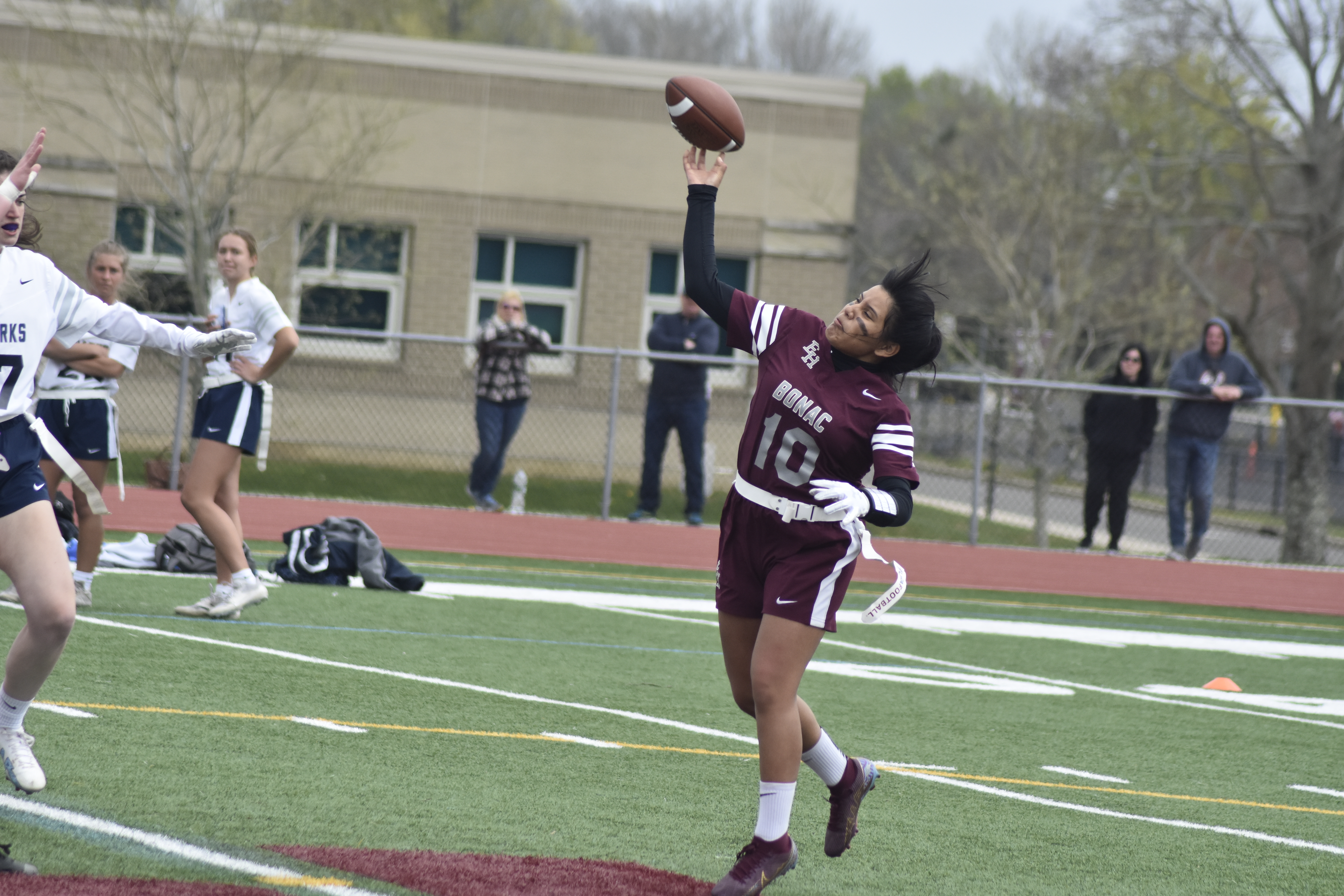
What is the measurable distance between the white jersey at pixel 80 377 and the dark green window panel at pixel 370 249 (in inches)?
530

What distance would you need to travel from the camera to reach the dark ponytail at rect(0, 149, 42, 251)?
176 inches

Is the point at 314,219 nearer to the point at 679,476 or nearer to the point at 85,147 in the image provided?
the point at 85,147

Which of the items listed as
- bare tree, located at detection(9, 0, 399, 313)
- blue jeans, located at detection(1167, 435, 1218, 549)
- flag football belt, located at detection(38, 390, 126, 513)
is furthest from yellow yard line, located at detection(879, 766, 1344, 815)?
bare tree, located at detection(9, 0, 399, 313)

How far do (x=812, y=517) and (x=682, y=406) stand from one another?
9867 mm

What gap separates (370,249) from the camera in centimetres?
2158

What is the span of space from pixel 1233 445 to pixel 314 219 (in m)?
12.5

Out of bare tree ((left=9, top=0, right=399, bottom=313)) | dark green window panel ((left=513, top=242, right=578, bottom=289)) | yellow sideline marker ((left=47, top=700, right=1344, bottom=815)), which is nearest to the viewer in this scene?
yellow sideline marker ((left=47, top=700, right=1344, bottom=815))

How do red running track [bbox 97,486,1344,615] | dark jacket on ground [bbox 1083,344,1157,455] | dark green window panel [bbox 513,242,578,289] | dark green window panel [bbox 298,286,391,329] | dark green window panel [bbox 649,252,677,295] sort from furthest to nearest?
dark green window panel [bbox 649,252,677,295] < dark green window panel [bbox 513,242,578,289] < dark green window panel [bbox 298,286,391,329] < dark jacket on ground [bbox 1083,344,1157,455] < red running track [bbox 97,486,1344,615]

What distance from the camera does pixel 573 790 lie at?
5051 mm

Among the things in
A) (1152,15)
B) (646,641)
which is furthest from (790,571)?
(1152,15)

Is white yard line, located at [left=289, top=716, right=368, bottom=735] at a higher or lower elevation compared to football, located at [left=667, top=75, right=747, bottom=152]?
lower

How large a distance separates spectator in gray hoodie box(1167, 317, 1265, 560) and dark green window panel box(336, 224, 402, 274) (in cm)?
1207

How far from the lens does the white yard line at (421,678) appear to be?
250 inches

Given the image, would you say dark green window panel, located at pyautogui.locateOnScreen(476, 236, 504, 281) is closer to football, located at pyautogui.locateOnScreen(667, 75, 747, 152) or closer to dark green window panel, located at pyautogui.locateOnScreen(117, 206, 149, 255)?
dark green window panel, located at pyautogui.locateOnScreen(117, 206, 149, 255)
